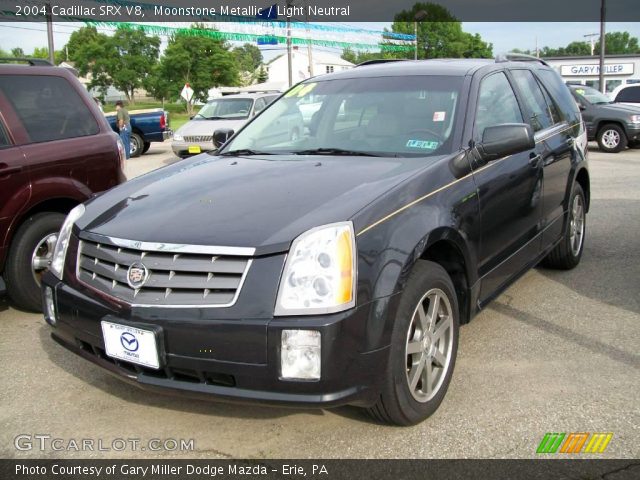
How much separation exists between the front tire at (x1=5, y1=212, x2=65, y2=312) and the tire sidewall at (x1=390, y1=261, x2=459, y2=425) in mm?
2965

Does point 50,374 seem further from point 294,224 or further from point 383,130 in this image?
point 383,130

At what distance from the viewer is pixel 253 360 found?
2549mm

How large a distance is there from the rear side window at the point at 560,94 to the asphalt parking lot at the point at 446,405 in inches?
66.2

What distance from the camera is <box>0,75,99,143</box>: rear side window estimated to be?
16.2ft

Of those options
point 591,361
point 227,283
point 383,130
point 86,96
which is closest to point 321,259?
point 227,283

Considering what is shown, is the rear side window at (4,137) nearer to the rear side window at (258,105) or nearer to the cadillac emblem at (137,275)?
the cadillac emblem at (137,275)

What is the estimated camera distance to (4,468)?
2814 mm

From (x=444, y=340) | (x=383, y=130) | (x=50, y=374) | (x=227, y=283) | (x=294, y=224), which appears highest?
(x=383, y=130)

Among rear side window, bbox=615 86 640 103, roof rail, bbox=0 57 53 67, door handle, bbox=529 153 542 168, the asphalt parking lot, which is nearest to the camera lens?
the asphalt parking lot

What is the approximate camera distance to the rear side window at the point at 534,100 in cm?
462

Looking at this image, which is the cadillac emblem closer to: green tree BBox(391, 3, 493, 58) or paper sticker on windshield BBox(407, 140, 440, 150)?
paper sticker on windshield BBox(407, 140, 440, 150)

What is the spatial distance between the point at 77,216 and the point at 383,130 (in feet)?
6.06

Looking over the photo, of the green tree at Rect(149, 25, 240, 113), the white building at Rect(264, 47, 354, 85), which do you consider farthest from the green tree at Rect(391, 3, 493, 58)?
the green tree at Rect(149, 25, 240, 113)

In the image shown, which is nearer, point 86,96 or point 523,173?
point 523,173
